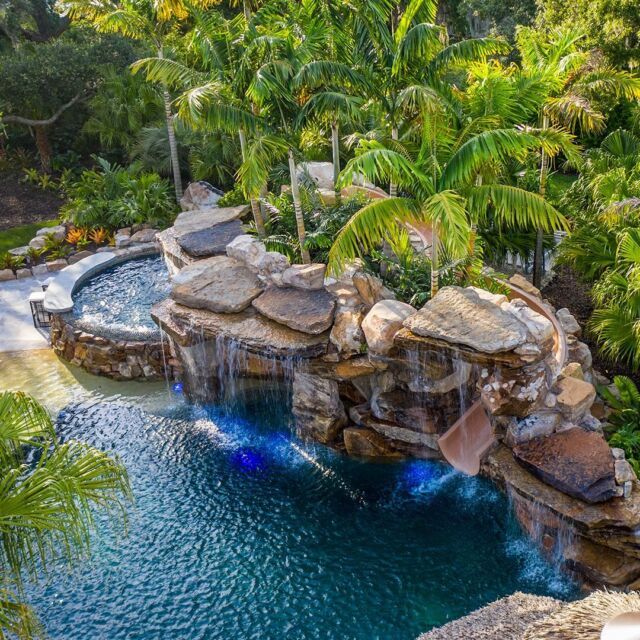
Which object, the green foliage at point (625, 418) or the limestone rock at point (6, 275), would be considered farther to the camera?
the limestone rock at point (6, 275)

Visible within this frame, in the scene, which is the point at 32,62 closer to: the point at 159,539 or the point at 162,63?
the point at 162,63

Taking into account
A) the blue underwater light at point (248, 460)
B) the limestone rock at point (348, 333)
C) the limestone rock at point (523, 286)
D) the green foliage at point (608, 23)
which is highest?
the green foliage at point (608, 23)

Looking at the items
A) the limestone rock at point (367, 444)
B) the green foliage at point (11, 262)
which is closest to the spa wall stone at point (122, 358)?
the limestone rock at point (367, 444)

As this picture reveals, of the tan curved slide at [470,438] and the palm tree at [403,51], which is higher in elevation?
the palm tree at [403,51]

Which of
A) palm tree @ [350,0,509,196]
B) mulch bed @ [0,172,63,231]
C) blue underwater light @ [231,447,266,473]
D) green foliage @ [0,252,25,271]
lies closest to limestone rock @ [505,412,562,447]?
blue underwater light @ [231,447,266,473]

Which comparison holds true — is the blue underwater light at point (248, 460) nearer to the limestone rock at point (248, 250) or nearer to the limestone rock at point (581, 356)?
the limestone rock at point (248, 250)

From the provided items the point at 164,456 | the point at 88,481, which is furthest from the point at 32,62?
the point at 88,481

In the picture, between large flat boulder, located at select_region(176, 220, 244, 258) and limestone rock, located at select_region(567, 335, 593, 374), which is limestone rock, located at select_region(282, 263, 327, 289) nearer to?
large flat boulder, located at select_region(176, 220, 244, 258)
